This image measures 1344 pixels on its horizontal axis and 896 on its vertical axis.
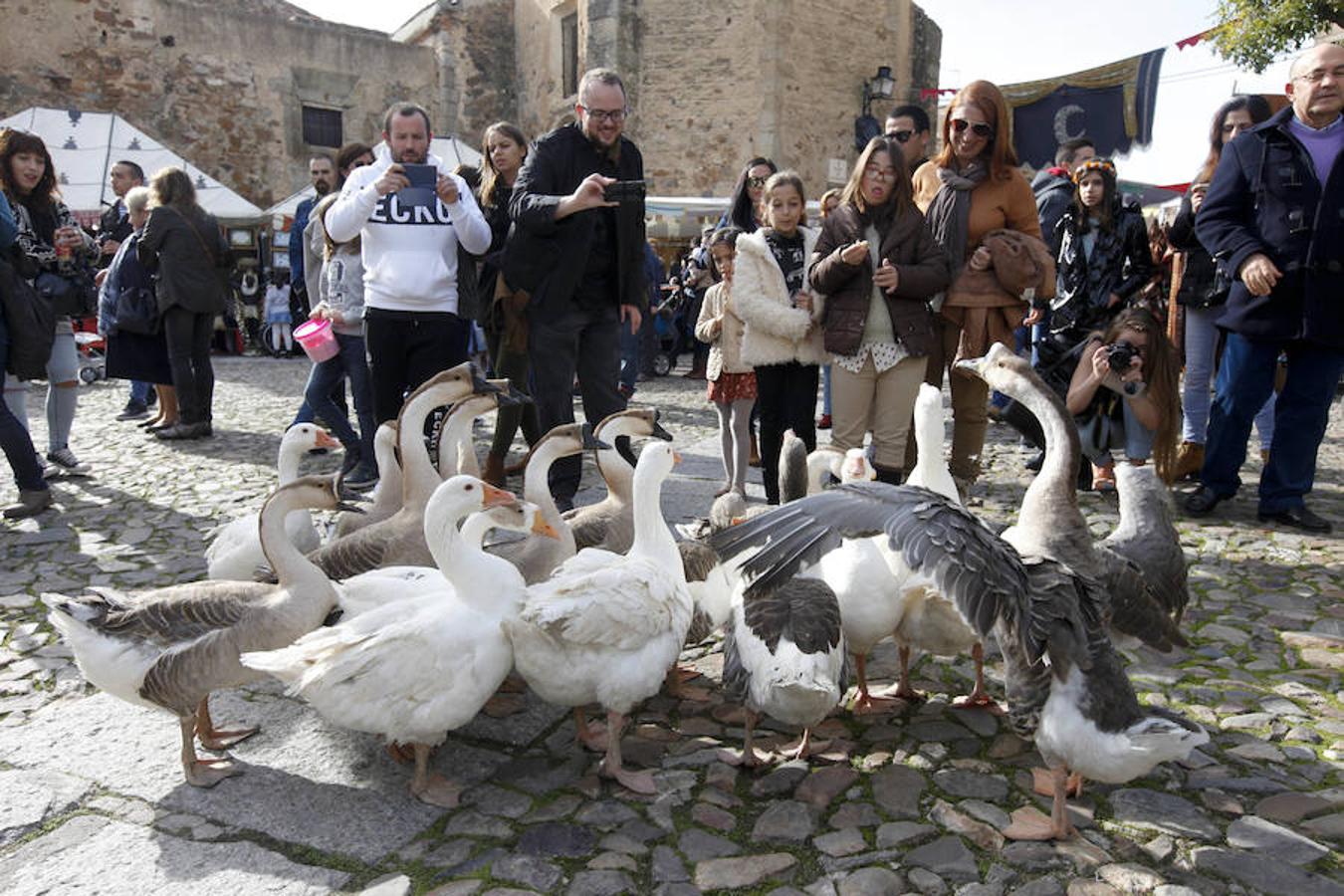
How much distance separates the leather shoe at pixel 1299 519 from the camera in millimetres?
5703

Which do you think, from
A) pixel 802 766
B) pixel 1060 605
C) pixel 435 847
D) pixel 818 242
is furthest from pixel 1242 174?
pixel 435 847

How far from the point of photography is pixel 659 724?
3555 mm

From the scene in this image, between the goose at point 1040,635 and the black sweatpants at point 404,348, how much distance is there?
331 cm

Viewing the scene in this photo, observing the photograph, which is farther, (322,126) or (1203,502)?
(322,126)

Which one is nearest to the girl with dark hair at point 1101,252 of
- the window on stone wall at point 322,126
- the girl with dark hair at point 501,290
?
the girl with dark hair at point 501,290

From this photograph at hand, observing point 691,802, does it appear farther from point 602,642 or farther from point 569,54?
point 569,54

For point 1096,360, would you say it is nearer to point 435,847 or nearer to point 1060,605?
point 1060,605

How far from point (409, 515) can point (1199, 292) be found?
5.91 meters

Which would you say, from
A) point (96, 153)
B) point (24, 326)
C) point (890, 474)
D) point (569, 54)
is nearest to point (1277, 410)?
point (890, 474)

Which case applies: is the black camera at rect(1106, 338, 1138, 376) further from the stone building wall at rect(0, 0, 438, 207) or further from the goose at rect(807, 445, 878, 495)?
the stone building wall at rect(0, 0, 438, 207)

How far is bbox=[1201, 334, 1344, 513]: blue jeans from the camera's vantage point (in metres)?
5.59

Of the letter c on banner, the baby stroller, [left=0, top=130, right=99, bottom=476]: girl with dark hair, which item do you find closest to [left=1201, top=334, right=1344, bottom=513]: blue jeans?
[left=0, top=130, right=99, bottom=476]: girl with dark hair

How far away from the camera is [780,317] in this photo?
18.4 ft

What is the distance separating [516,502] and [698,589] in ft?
3.26
